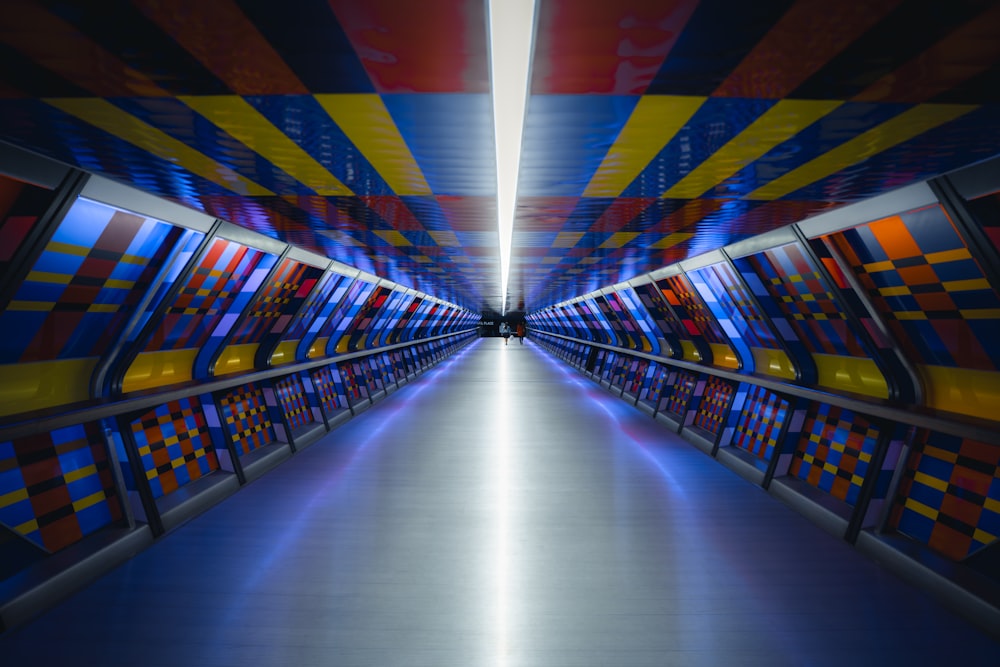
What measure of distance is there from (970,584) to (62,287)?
6487 mm

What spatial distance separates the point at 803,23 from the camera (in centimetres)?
150

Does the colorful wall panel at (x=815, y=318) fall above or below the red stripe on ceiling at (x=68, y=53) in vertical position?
above

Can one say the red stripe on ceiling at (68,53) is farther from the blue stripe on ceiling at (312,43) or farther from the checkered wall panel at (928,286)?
the checkered wall panel at (928,286)

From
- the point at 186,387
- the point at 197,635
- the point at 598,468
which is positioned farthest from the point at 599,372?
the point at 197,635

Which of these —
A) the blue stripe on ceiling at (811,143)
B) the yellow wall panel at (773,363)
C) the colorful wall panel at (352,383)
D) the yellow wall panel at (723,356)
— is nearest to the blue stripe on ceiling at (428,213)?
the blue stripe on ceiling at (811,143)

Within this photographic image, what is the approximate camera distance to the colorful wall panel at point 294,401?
690cm

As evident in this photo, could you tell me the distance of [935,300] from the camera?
3.22 m

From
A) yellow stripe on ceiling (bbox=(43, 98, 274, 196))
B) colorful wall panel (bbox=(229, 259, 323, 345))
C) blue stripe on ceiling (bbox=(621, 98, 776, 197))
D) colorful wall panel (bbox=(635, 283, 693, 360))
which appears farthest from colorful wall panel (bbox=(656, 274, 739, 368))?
yellow stripe on ceiling (bbox=(43, 98, 274, 196))

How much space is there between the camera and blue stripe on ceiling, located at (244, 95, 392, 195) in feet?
6.95

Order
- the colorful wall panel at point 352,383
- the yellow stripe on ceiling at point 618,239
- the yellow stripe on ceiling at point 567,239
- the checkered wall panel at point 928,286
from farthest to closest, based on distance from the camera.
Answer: the colorful wall panel at point 352,383
the yellow stripe on ceiling at point 567,239
the yellow stripe on ceiling at point 618,239
the checkered wall panel at point 928,286

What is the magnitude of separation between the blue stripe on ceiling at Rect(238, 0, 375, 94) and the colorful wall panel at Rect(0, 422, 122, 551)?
11.3 feet

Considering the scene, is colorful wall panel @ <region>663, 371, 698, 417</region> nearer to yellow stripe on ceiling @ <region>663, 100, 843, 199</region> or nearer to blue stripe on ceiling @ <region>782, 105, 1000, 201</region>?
blue stripe on ceiling @ <region>782, 105, 1000, 201</region>

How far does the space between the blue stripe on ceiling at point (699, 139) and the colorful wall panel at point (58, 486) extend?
4.73m

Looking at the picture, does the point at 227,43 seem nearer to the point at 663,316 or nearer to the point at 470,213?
the point at 470,213
